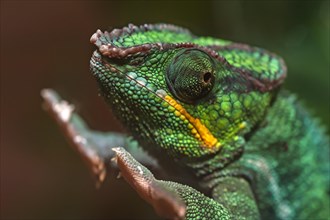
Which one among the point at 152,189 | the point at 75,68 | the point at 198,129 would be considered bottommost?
the point at 152,189

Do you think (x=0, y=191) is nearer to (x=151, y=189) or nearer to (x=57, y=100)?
(x=57, y=100)

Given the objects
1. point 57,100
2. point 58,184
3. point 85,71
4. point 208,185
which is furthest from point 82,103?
point 208,185

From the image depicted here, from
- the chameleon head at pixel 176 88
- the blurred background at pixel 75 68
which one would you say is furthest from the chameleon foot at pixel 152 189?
the blurred background at pixel 75 68

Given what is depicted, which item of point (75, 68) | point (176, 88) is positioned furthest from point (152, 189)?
point (75, 68)

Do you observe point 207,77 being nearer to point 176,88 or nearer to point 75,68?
point 176,88

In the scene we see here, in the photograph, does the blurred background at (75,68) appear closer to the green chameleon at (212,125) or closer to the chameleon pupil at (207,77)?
the green chameleon at (212,125)

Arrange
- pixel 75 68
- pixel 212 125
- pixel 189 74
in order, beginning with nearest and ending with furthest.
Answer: pixel 189 74
pixel 212 125
pixel 75 68
